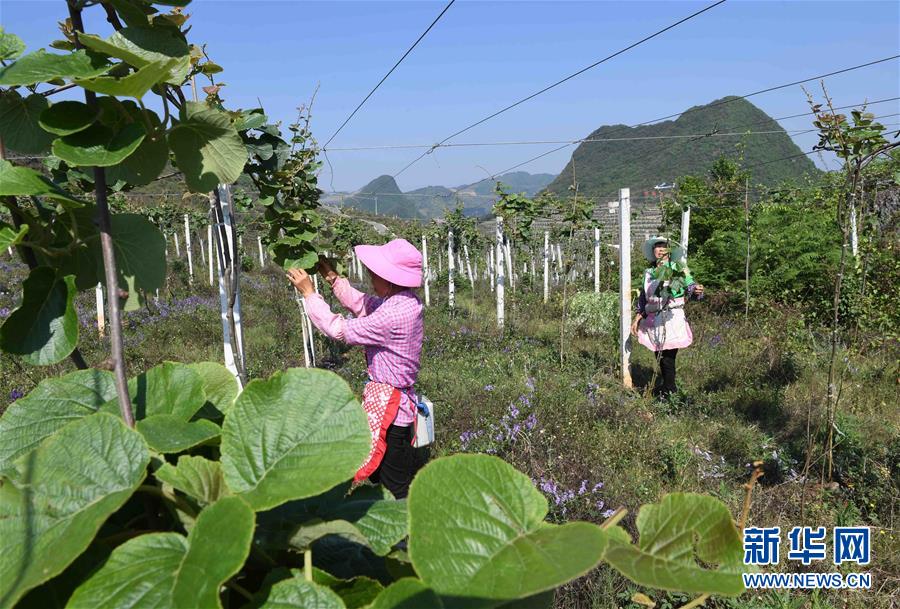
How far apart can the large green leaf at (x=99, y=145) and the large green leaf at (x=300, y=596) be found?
0.41 m

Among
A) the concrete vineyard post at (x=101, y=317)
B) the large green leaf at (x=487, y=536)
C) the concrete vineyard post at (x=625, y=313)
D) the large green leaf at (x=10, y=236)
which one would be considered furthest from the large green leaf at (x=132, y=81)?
the concrete vineyard post at (x=101, y=317)

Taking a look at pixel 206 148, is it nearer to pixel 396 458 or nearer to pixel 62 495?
pixel 62 495

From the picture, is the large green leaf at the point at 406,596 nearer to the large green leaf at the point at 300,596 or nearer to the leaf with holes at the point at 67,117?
the large green leaf at the point at 300,596

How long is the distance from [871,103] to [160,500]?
14.0ft

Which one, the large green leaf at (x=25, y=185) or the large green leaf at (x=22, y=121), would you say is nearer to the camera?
the large green leaf at (x=25, y=185)

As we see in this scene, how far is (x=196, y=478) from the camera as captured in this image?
46 centimetres

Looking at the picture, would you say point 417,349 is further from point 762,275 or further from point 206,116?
point 762,275

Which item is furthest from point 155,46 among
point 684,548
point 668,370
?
point 668,370

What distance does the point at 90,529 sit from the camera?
39cm

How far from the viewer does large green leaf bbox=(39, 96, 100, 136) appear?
56 centimetres

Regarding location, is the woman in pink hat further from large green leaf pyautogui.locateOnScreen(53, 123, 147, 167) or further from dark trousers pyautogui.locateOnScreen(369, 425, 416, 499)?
large green leaf pyautogui.locateOnScreen(53, 123, 147, 167)

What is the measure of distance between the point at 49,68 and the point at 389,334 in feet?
7.28

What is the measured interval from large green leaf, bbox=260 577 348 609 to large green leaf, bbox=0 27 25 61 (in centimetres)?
72

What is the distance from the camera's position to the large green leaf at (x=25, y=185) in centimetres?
54
